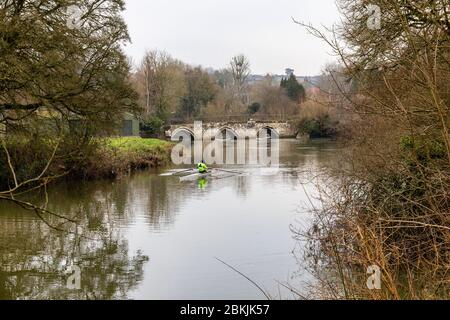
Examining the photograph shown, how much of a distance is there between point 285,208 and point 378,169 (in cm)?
551

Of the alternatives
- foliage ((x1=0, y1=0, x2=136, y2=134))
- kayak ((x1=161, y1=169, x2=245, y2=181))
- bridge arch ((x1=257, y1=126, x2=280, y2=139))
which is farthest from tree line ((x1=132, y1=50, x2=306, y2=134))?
foliage ((x1=0, y1=0, x2=136, y2=134))

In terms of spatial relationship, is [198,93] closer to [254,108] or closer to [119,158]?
[254,108]

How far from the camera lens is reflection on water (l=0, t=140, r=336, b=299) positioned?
817 cm

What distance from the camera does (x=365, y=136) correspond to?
38.9 feet

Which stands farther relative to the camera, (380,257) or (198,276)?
(198,276)

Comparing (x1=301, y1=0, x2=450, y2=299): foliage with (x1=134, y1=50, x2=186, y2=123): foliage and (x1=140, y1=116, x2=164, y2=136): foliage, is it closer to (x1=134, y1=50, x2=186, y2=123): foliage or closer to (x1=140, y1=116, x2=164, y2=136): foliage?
(x1=140, y1=116, x2=164, y2=136): foliage

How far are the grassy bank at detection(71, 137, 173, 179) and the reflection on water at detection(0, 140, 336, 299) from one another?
6.50 feet

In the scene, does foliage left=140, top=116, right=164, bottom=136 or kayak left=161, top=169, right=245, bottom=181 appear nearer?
kayak left=161, top=169, right=245, bottom=181

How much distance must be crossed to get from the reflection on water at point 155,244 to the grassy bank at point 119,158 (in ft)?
6.50

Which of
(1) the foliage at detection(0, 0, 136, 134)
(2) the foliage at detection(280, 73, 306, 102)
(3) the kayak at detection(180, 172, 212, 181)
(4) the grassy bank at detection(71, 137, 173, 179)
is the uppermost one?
(2) the foliage at detection(280, 73, 306, 102)

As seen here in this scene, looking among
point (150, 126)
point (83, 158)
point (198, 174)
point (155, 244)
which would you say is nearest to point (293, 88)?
point (150, 126)

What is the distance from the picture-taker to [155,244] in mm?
10688
